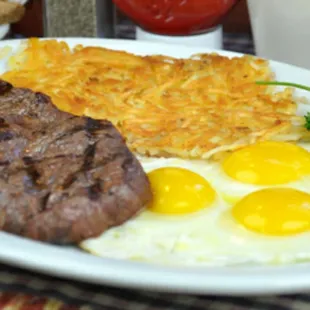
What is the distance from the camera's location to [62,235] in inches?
69.7

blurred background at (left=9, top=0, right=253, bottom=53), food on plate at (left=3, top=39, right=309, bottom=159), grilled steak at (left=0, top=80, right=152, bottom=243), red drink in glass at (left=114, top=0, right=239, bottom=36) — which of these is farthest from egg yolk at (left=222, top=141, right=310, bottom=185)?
blurred background at (left=9, top=0, right=253, bottom=53)

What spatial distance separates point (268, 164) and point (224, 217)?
306mm

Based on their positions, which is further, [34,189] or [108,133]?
[108,133]

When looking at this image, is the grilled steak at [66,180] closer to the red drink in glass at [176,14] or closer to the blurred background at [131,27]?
the red drink in glass at [176,14]

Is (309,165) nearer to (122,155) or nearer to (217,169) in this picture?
(217,169)

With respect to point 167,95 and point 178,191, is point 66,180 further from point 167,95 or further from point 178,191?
point 167,95

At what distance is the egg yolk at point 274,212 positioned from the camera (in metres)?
1.84

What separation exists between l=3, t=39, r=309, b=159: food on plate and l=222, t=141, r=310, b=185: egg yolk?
10 cm

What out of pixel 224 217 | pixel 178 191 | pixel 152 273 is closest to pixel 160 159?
pixel 178 191

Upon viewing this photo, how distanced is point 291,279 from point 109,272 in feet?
1.30

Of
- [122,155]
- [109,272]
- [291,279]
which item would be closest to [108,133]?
[122,155]

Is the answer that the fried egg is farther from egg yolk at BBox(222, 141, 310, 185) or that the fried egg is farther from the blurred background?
the blurred background

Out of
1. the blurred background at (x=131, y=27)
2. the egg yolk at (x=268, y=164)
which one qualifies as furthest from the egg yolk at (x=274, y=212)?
the blurred background at (x=131, y=27)

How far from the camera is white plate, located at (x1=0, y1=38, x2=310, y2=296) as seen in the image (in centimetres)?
156
